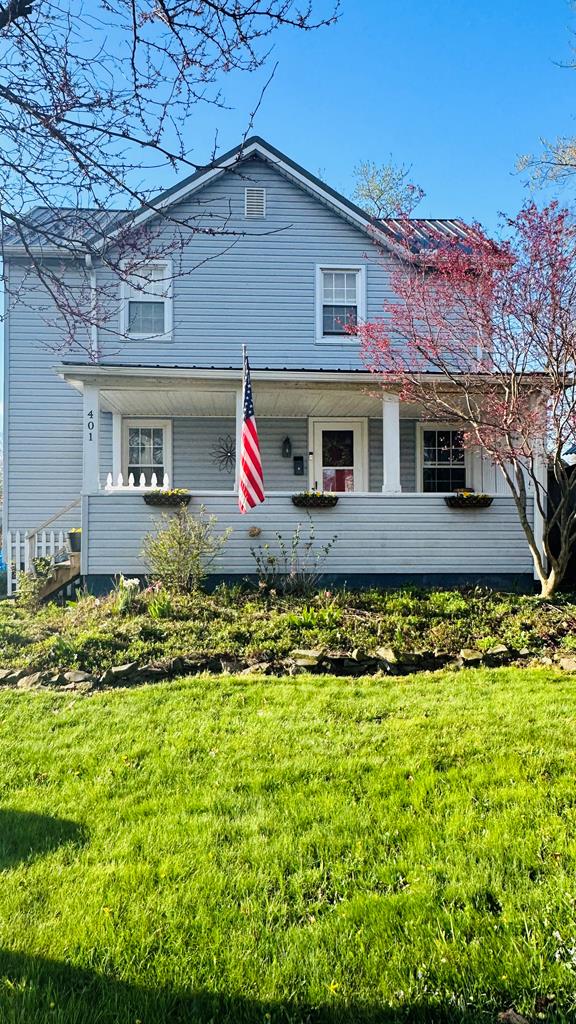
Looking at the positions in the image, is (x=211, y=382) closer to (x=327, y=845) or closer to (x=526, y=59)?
(x=526, y=59)

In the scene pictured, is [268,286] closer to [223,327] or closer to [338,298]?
[223,327]

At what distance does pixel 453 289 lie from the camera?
852 cm

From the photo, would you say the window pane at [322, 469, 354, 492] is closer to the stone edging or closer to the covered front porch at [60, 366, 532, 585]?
the covered front porch at [60, 366, 532, 585]

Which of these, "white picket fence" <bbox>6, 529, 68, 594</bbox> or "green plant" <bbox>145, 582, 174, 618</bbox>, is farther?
"white picket fence" <bbox>6, 529, 68, 594</bbox>

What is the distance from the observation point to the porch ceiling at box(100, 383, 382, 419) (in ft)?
31.7

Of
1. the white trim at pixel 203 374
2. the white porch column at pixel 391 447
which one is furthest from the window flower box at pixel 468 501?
the white trim at pixel 203 374

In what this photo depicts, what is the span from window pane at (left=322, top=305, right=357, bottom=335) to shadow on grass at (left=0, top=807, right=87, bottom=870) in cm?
1058

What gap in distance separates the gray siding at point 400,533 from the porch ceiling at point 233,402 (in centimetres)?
191

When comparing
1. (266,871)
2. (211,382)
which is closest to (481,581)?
(211,382)

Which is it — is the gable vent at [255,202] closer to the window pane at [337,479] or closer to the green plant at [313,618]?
the window pane at [337,479]

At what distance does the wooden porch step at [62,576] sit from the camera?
9.09m

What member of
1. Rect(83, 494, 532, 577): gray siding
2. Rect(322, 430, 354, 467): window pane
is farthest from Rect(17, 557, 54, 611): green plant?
Rect(322, 430, 354, 467): window pane

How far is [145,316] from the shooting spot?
11.6 m

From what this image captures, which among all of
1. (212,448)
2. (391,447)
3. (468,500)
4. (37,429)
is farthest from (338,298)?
(37,429)
